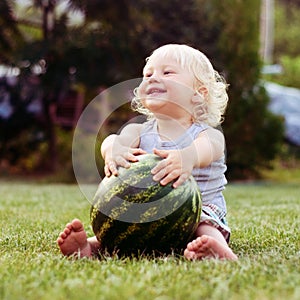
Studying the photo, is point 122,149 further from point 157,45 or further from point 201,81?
point 157,45

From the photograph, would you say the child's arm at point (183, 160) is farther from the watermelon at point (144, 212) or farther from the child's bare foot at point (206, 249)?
the child's bare foot at point (206, 249)

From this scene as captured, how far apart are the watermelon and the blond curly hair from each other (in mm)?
594

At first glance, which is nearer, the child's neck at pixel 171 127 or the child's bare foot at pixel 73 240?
the child's bare foot at pixel 73 240

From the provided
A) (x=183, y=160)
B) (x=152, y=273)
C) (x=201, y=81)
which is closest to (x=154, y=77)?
(x=201, y=81)

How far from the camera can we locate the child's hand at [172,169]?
2807 mm

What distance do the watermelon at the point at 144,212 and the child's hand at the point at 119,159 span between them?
0.03m

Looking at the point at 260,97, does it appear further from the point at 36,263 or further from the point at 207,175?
the point at 36,263

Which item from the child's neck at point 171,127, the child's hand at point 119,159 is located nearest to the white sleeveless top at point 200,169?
the child's neck at point 171,127

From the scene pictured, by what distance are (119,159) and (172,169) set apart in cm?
27

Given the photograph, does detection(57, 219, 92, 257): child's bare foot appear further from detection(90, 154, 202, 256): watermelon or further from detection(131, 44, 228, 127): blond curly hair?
detection(131, 44, 228, 127): blond curly hair

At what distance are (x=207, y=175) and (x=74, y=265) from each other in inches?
38.2

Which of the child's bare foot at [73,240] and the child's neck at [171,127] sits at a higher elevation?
the child's neck at [171,127]

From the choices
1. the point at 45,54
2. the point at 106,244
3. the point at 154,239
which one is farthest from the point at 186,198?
the point at 45,54

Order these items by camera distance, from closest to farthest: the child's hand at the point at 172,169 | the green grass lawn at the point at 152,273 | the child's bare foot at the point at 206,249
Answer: the green grass lawn at the point at 152,273 < the child's bare foot at the point at 206,249 < the child's hand at the point at 172,169
